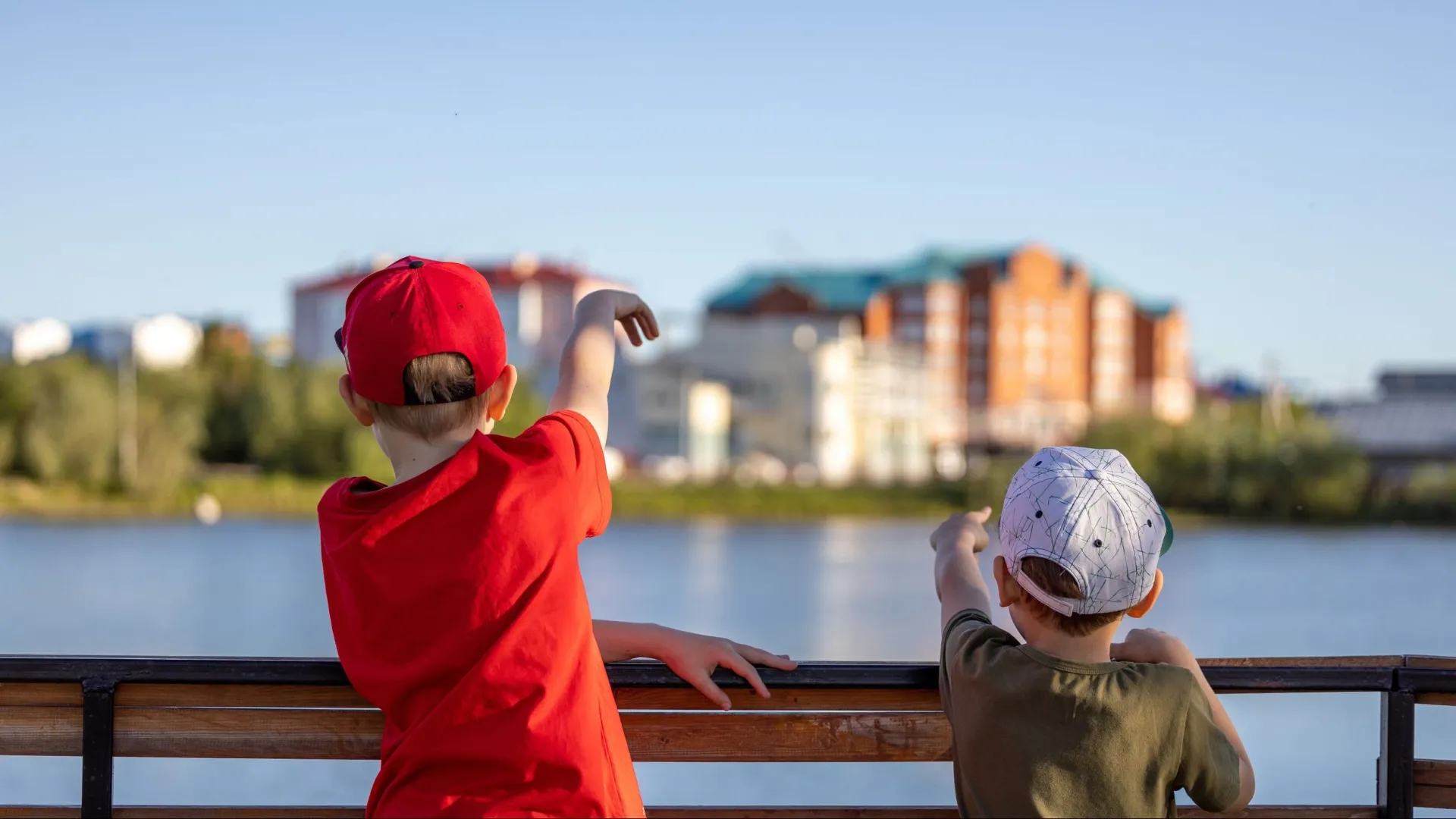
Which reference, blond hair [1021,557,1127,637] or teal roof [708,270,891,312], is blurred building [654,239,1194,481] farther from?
blond hair [1021,557,1127,637]

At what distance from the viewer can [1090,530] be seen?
5.52 feet

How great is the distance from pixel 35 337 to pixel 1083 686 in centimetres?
8275

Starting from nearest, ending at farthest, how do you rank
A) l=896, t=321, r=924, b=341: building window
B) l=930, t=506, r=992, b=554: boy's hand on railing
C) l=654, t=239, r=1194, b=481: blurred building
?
l=930, t=506, r=992, b=554: boy's hand on railing, l=654, t=239, r=1194, b=481: blurred building, l=896, t=321, r=924, b=341: building window

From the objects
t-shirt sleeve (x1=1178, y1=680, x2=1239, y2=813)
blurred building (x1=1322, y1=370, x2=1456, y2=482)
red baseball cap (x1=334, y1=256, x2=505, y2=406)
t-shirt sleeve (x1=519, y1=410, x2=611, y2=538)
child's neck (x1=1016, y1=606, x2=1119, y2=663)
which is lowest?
blurred building (x1=1322, y1=370, x2=1456, y2=482)

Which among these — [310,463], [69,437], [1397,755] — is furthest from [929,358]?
[1397,755]

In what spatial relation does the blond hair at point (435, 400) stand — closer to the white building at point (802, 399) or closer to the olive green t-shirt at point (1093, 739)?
the olive green t-shirt at point (1093, 739)

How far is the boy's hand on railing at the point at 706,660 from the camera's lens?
205cm

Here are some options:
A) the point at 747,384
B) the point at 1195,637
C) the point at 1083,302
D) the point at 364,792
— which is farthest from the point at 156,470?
the point at 1083,302

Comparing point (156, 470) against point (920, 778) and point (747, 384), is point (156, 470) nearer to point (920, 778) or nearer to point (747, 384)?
point (747, 384)

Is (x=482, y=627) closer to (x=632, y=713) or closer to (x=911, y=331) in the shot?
(x=632, y=713)

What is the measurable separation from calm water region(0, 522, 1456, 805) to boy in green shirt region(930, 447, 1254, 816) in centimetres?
1018

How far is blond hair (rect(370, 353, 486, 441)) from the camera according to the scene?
1599 millimetres

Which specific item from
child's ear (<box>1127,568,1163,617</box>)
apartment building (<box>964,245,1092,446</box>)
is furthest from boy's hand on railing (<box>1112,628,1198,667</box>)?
apartment building (<box>964,245,1092,446</box>)

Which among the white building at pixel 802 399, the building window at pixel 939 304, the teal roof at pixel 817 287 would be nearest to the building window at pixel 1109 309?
the building window at pixel 939 304
